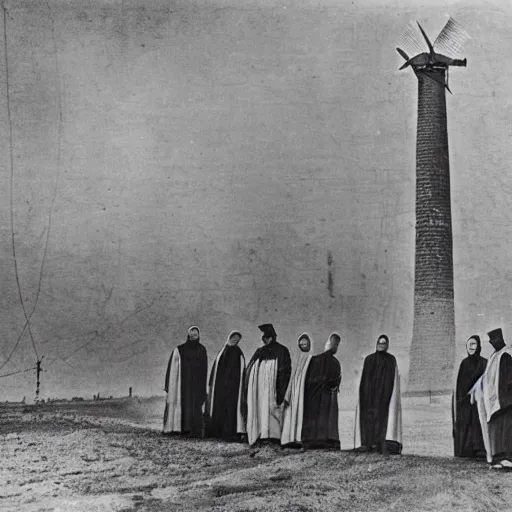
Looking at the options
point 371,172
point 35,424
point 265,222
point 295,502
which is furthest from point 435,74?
point 35,424

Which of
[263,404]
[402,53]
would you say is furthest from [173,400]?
[402,53]

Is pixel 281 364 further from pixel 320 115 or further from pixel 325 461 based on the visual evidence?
pixel 320 115

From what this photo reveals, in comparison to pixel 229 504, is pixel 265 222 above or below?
above

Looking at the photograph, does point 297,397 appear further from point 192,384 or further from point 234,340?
point 192,384

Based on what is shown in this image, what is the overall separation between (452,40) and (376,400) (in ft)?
15.1

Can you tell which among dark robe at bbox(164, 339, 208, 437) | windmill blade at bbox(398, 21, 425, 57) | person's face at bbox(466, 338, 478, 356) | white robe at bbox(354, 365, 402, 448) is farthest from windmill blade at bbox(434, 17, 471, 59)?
dark robe at bbox(164, 339, 208, 437)

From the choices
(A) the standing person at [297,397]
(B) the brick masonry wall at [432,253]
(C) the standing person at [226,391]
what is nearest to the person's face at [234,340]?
(C) the standing person at [226,391]

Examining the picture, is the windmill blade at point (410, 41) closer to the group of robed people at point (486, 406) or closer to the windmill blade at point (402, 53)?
the windmill blade at point (402, 53)

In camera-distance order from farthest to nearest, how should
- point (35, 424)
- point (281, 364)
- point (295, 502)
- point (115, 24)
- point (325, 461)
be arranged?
point (115, 24), point (35, 424), point (281, 364), point (325, 461), point (295, 502)

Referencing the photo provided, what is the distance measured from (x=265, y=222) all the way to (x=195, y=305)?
1.35m

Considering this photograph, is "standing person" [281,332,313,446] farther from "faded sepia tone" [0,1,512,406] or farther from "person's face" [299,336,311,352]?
"faded sepia tone" [0,1,512,406]

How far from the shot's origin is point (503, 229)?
977cm

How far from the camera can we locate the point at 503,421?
757 cm

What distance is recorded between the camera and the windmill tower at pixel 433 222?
983 centimetres
